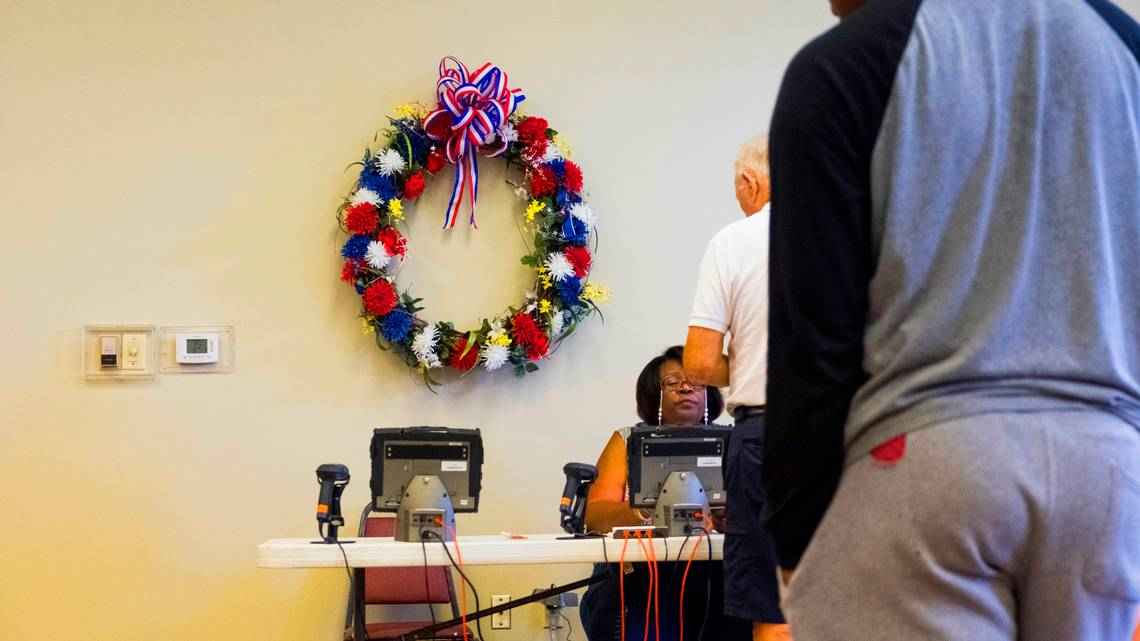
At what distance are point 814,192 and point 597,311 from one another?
360cm

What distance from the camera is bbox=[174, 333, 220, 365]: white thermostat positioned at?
14.8 ft

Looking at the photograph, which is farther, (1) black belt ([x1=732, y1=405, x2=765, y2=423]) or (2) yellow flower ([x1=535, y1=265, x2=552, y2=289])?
(2) yellow flower ([x1=535, y1=265, x2=552, y2=289])

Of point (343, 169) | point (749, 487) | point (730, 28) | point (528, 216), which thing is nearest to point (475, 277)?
point (528, 216)

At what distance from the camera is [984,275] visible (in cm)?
114

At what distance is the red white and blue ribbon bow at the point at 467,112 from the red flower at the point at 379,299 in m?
0.38

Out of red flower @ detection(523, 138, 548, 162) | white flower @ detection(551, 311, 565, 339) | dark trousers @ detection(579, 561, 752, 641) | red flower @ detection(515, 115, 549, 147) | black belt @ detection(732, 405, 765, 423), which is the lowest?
dark trousers @ detection(579, 561, 752, 641)

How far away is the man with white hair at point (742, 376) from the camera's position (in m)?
2.83

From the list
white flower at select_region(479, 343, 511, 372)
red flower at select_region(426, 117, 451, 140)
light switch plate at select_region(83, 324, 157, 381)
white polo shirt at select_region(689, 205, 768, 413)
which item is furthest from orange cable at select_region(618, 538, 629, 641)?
light switch plate at select_region(83, 324, 157, 381)

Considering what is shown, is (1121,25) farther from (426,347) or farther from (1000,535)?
(426,347)

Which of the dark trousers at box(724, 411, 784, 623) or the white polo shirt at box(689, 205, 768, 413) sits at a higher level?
the white polo shirt at box(689, 205, 768, 413)

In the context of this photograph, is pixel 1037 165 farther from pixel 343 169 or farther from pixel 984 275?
pixel 343 169

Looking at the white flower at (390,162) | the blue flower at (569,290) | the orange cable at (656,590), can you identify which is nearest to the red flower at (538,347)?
the blue flower at (569,290)

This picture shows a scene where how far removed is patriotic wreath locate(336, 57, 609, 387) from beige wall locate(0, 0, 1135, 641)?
105 millimetres

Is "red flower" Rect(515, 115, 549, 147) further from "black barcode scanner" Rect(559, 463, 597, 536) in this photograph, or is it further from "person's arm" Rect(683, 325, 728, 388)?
"person's arm" Rect(683, 325, 728, 388)
